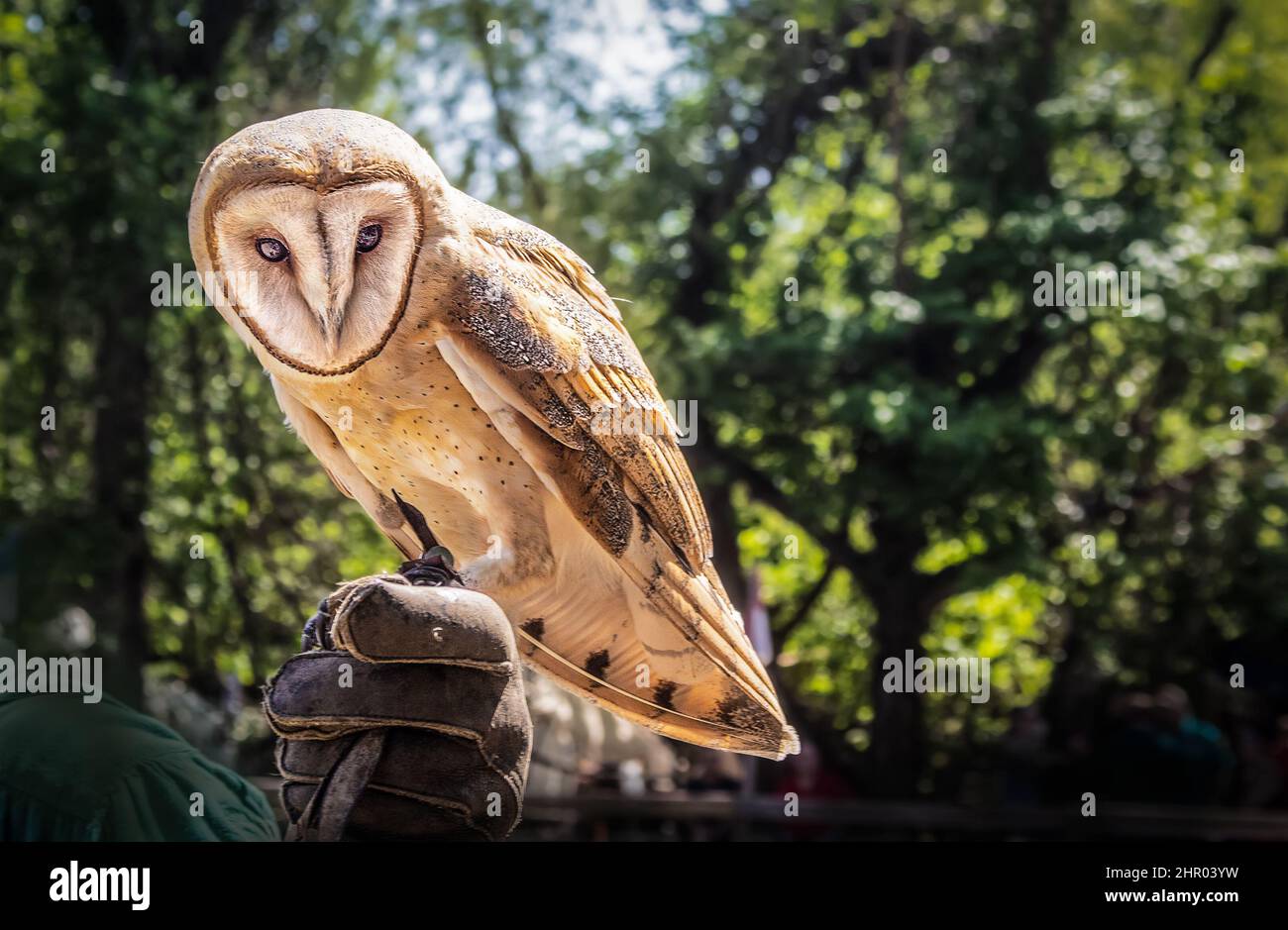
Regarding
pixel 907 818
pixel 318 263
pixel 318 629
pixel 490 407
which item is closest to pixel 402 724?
pixel 318 629

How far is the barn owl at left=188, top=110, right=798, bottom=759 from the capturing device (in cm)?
229

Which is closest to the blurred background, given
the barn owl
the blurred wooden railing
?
the blurred wooden railing

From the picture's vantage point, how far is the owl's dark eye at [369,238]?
7.74ft

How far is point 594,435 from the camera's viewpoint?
8.53 feet

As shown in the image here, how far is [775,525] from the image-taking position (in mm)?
9539

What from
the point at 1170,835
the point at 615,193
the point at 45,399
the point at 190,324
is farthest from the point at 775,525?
the point at 45,399

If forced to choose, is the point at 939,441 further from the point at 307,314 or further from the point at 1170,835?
the point at 307,314

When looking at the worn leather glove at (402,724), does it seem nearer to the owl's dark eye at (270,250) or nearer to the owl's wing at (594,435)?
the owl's wing at (594,435)

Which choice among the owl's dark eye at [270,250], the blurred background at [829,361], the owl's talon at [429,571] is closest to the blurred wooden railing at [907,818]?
the blurred background at [829,361]

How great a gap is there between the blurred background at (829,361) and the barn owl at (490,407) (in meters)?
4.60

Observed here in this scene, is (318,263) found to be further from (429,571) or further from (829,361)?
(829,361)

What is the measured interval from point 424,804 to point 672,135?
6546 millimetres

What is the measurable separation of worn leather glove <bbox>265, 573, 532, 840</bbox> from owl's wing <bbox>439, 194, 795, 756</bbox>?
43 cm

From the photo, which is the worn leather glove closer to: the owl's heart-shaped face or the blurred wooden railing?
the owl's heart-shaped face
